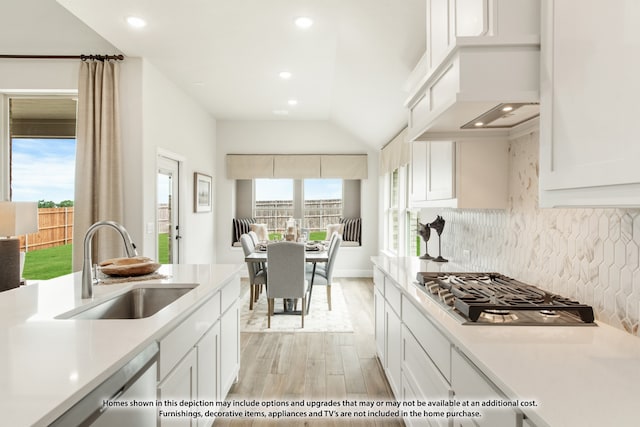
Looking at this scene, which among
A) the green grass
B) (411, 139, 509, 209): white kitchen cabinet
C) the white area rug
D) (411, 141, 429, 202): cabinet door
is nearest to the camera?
(411, 139, 509, 209): white kitchen cabinet

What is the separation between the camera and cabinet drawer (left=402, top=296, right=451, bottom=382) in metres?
1.35

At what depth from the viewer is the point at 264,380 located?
111 inches

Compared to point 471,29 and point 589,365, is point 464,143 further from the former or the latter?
→ point 589,365

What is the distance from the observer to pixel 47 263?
4180 millimetres

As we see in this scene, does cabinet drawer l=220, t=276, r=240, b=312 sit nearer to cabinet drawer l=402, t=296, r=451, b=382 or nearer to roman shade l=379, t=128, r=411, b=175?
cabinet drawer l=402, t=296, r=451, b=382

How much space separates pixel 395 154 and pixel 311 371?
10.9 ft

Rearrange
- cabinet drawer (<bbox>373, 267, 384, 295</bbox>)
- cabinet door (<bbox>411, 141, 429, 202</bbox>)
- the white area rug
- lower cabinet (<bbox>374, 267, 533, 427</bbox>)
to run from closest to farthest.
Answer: lower cabinet (<bbox>374, 267, 533, 427</bbox>) → cabinet door (<bbox>411, 141, 429, 202</bbox>) → cabinet drawer (<bbox>373, 267, 384, 295</bbox>) → the white area rug

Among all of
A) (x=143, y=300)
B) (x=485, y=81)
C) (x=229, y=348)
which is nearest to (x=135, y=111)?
(x=143, y=300)

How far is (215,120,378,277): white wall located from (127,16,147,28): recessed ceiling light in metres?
3.65

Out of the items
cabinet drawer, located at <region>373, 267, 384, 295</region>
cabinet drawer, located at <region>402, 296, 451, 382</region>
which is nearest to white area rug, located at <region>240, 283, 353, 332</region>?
cabinet drawer, located at <region>373, 267, 384, 295</region>

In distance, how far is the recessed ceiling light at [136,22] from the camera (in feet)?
10.0

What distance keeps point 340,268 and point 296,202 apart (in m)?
1.51

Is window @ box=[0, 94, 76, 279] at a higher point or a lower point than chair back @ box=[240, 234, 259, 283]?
higher

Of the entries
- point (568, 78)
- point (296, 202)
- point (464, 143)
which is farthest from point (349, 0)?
point (296, 202)
